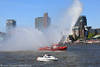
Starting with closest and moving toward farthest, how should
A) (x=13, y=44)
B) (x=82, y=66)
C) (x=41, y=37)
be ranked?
(x=82, y=66)
(x=41, y=37)
(x=13, y=44)

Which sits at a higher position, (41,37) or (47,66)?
(41,37)

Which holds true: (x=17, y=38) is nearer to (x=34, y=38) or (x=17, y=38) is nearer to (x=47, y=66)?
(x=34, y=38)

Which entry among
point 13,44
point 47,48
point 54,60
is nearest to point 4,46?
point 13,44

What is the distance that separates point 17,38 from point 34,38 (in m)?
14.5

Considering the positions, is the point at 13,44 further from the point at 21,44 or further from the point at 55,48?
the point at 55,48

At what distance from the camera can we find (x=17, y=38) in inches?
6038

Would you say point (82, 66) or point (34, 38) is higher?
point (34, 38)

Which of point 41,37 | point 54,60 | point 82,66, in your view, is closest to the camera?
point 82,66

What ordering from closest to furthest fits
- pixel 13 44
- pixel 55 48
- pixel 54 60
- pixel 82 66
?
1. pixel 82 66
2. pixel 54 60
3. pixel 55 48
4. pixel 13 44

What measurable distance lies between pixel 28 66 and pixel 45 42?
3171 inches

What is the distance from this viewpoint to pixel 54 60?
261ft

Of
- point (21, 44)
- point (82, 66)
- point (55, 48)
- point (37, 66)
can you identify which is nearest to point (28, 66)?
point (37, 66)

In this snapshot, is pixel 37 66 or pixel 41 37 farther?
pixel 41 37

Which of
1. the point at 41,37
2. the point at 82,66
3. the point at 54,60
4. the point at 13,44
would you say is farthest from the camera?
the point at 13,44
